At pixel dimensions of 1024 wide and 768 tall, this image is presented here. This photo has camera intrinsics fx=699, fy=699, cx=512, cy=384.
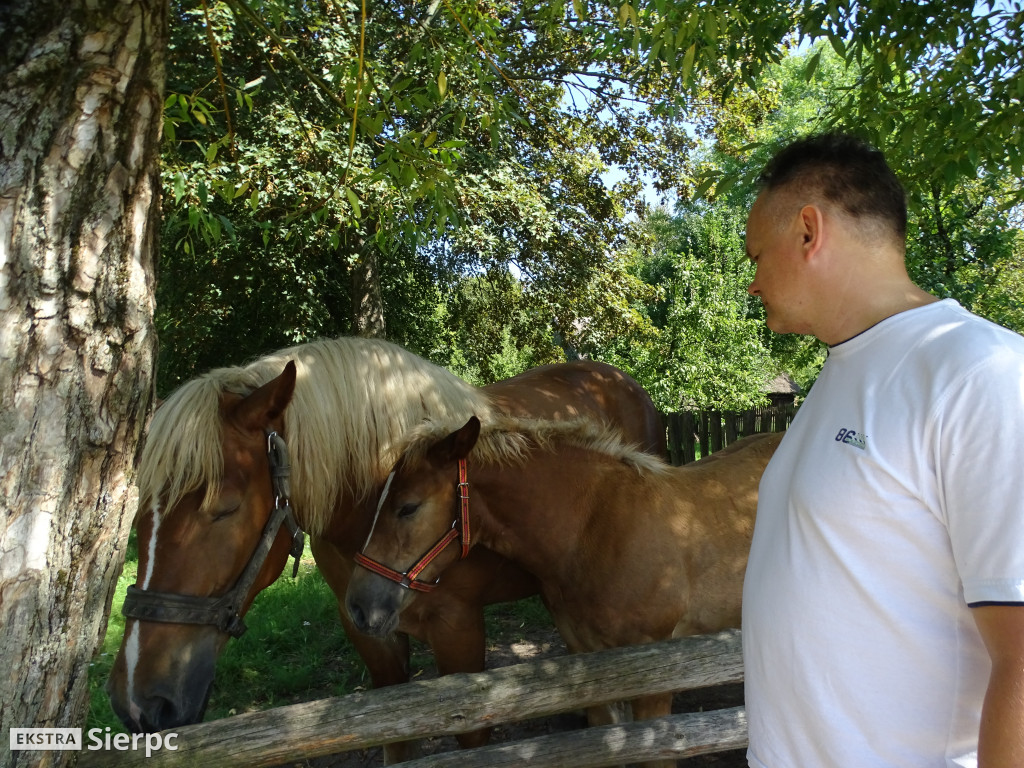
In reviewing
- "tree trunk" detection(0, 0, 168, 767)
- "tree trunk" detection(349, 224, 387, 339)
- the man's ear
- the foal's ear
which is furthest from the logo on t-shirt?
"tree trunk" detection(349, 224, 387, 339)

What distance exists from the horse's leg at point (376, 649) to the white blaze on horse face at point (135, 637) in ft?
3.55

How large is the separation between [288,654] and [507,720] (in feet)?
10.2

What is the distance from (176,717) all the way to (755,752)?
1809 mm

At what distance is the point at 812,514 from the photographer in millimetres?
1259

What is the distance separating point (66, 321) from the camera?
66.3 inches

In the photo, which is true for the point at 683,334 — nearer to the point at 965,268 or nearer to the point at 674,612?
the point at 965,268

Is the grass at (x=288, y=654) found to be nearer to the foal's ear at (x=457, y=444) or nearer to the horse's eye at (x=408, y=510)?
the horse's eye at (x=408, y=510)

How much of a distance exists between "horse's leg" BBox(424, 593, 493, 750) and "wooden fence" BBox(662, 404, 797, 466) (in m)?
6.29

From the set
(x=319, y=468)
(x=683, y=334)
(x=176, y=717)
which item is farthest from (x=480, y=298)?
(x=176, y=717)

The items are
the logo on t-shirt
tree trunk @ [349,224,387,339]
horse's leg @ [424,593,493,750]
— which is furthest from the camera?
tree trunk @ [349,224,387,339]

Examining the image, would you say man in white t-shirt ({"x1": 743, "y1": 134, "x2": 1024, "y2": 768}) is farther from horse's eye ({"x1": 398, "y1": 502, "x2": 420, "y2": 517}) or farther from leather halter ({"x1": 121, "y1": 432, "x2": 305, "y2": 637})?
leather halter ({"x1": 121, "y1": 432, "x2": 305, "y2": 637})

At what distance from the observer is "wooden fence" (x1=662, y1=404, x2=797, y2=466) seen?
8799 millimetres

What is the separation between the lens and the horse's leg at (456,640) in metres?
3.11

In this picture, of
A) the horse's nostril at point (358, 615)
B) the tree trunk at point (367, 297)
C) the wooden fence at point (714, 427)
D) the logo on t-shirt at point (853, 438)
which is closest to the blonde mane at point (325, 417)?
the horse's nostril at point (358, 615)
